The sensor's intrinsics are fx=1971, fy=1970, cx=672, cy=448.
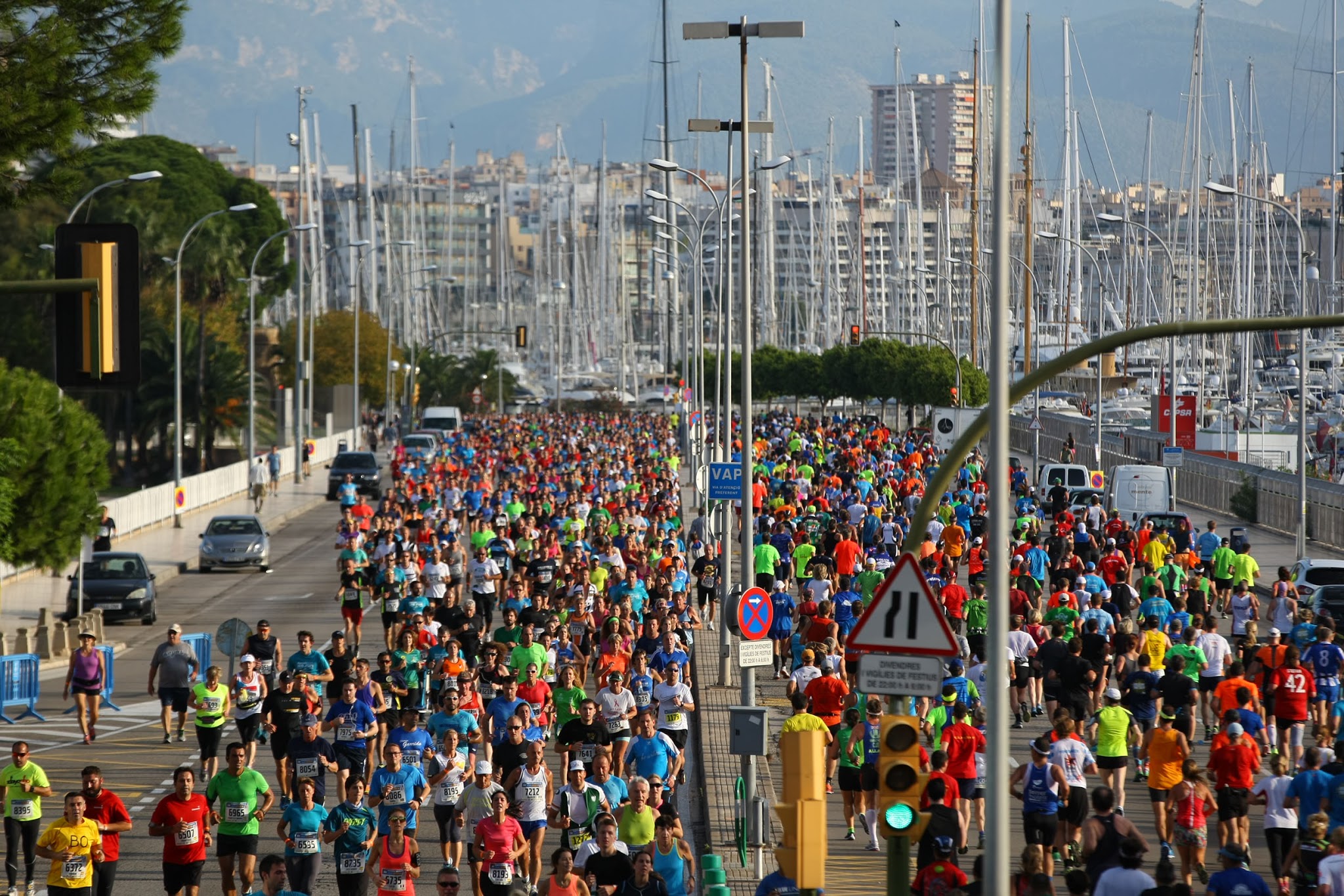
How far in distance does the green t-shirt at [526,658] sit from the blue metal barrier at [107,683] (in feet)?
18.0

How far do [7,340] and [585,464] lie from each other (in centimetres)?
2298

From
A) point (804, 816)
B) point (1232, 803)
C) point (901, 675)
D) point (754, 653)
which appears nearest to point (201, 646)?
point (754, 653)

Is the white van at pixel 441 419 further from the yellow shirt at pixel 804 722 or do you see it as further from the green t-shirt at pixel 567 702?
the yellow shirt at pixel 804 722

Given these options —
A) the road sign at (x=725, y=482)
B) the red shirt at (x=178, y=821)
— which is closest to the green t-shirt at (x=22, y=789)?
the red shirt at (x=178, y=821)

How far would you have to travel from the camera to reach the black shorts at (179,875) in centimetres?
1311

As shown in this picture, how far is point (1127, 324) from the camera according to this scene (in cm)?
9844

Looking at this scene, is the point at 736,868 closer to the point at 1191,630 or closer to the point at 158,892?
the point at 158,892

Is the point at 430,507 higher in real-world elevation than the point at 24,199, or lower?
lower

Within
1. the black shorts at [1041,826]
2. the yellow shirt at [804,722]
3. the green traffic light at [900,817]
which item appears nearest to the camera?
the green traffic light at [900,817]

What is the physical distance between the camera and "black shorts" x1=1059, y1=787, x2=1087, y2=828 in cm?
1387

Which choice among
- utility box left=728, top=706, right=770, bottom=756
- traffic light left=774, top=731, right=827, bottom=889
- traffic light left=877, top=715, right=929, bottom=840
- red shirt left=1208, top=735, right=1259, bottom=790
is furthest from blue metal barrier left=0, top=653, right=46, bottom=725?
traffic light left=877, top=715, right=929, bottom=840

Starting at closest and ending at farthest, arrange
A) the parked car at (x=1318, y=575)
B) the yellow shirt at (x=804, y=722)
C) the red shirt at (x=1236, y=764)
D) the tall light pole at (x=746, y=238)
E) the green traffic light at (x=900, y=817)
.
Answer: the green traffic light at (x=900, y=817)
the red shirt at (x=1236, y=764)
the yellow shirt at (x=804, y=722)
the tall light pole at (x=746, y=238)
the parked car at (x=1318, y=575)

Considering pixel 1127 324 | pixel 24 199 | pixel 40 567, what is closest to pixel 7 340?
pixel 40 567

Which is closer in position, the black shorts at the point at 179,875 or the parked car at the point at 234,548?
the black shorts at the point at 179,875
